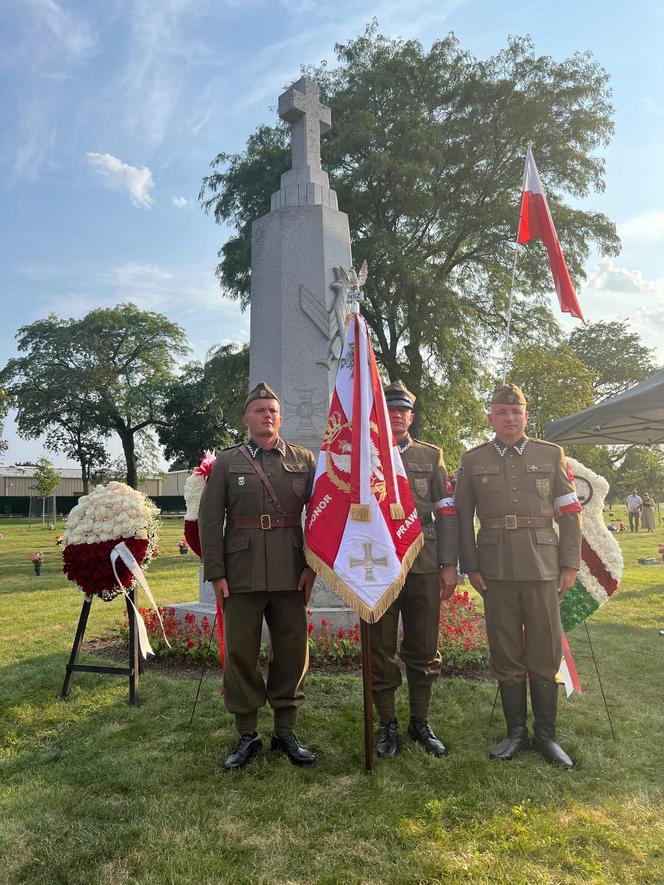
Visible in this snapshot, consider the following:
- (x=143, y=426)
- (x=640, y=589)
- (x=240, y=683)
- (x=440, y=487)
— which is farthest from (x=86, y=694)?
(x=143, y=426)

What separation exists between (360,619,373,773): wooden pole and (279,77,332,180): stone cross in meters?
5.41

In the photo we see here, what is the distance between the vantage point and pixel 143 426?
35438 mm

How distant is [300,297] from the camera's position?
631 cm

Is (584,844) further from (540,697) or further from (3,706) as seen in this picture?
(3,706)

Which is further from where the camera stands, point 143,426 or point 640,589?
point 143,426

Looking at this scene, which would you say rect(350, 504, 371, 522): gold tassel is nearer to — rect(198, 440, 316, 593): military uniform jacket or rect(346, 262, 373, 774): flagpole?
rect(198, 440, 316, 593): military uniform jacket

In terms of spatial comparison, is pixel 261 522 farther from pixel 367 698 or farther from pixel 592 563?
pixel 592 563

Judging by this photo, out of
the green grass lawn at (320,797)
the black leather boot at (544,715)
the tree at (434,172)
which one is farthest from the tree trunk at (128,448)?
the black leather boot at (544,715)

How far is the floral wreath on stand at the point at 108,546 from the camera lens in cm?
446

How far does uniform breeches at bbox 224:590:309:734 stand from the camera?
3.36 meters

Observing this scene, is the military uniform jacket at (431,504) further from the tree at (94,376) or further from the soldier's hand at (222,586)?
the tree at (94,376)

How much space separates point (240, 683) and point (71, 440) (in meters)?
35.3

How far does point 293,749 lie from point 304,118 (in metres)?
6.46

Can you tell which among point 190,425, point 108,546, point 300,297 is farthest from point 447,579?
point 190,425
